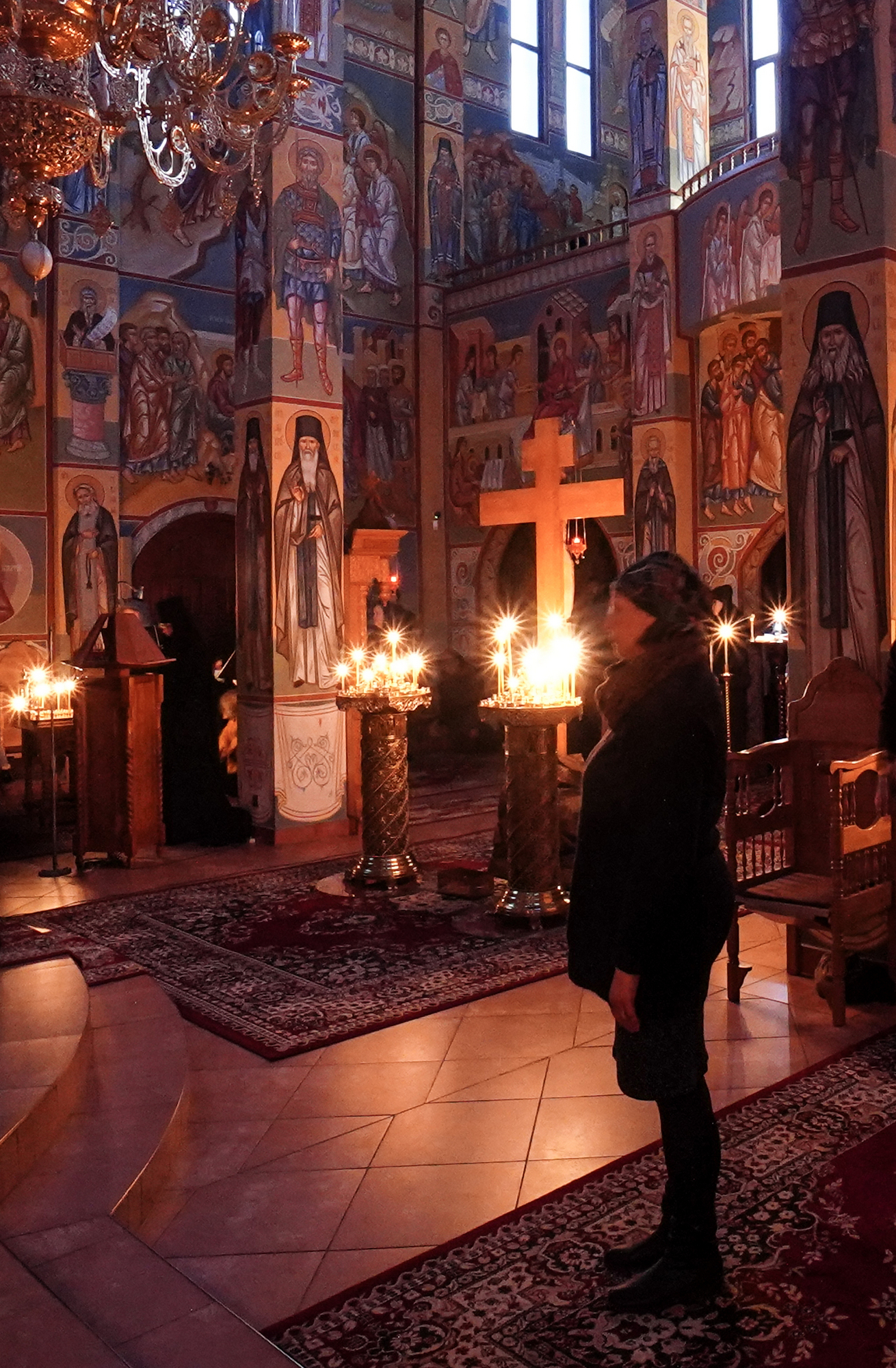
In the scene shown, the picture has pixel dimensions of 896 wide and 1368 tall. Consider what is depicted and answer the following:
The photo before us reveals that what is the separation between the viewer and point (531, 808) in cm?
635

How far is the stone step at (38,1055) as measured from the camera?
3.48m

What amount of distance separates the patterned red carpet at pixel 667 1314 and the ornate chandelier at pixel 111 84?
454 cm

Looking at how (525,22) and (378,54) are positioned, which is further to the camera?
(525,22)

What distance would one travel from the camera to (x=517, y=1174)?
3.51 metres

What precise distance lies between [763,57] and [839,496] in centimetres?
1388

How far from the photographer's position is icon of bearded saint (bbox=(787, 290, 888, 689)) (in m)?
5.37

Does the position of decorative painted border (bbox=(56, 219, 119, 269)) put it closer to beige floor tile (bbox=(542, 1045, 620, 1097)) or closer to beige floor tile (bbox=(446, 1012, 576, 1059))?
beige floor tile (bbox=(446, 1012, 576, 1059))

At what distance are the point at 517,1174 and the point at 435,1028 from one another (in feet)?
4.39

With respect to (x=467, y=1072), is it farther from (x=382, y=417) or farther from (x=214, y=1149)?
(x=382, y=417)

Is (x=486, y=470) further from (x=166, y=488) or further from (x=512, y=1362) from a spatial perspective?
(x=512, y=1362)

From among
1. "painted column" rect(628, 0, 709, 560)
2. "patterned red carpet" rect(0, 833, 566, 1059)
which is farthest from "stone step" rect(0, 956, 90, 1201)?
"painted column" rect(628, 0, 709, 560)

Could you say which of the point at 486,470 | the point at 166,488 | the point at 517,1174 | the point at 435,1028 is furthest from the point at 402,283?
the point at 517,1174

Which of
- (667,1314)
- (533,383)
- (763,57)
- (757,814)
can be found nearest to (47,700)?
(757,814)

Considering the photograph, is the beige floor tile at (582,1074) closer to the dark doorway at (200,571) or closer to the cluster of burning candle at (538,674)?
the cluster of burning candle at (538,674)
